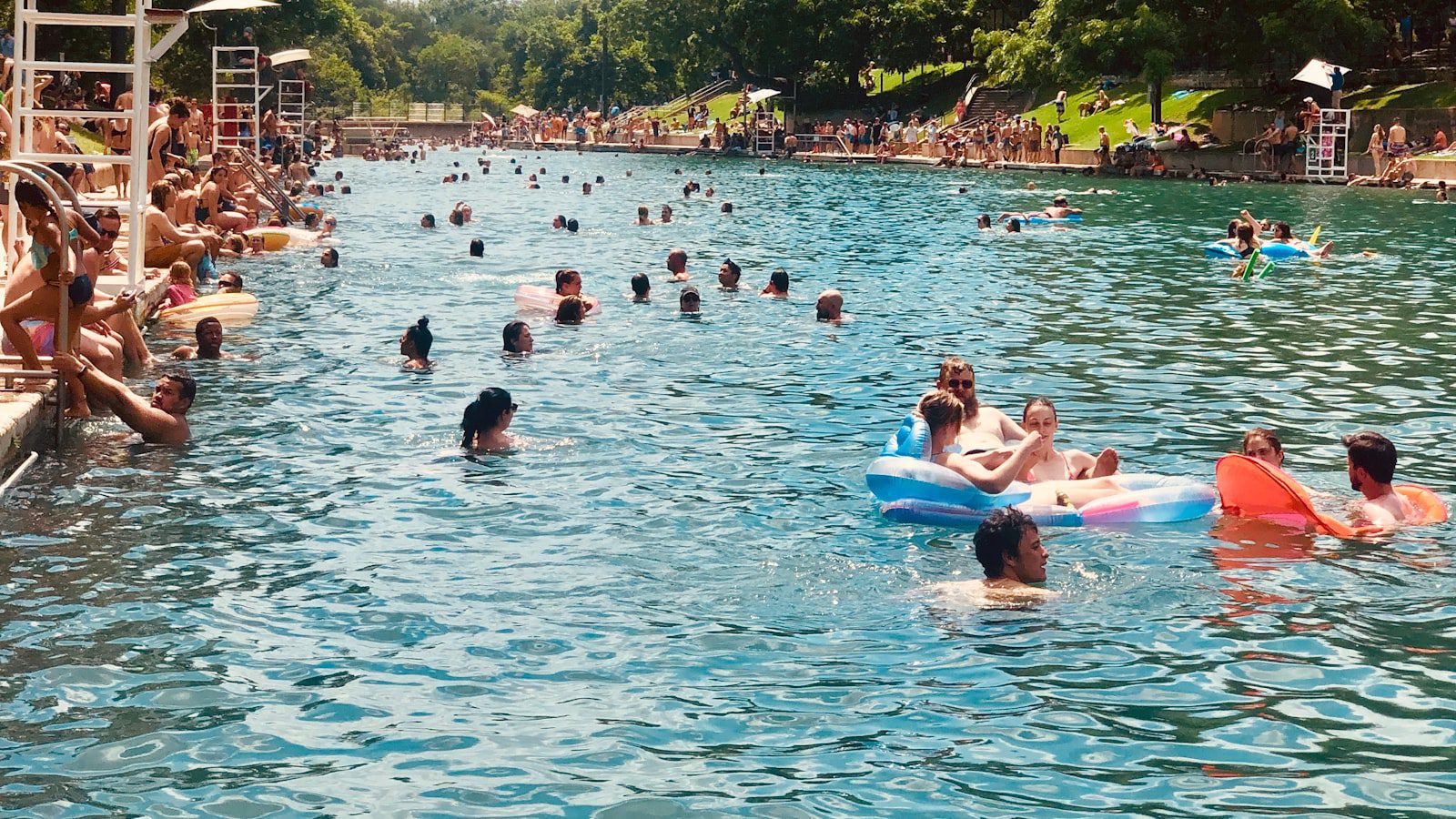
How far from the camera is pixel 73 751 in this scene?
682cm

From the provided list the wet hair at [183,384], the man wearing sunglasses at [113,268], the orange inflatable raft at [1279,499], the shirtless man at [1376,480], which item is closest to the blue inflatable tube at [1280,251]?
the man wearing sunglasses at [113,268]

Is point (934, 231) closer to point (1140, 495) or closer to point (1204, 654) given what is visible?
point (1140, 495)

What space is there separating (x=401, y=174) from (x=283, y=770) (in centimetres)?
6165

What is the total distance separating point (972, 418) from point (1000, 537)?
2974 millimetres

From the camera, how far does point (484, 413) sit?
1252 cm

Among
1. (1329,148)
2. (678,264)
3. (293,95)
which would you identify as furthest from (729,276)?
(293,95)

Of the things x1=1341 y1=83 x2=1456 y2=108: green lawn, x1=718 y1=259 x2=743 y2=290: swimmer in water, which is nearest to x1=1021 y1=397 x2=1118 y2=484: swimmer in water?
x1=718 y1=259 x2=743 y2=290: swimmer in water

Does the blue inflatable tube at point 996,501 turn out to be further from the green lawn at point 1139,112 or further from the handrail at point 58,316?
the green lawn at point 1139,112

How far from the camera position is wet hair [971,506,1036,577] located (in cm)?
885

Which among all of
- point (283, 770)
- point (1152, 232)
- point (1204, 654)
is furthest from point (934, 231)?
point (283, 770)

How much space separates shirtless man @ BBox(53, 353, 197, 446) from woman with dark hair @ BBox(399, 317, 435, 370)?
3.83m

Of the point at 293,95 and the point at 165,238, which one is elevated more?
the point at 293,95

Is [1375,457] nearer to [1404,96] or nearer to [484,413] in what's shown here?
[484,413]

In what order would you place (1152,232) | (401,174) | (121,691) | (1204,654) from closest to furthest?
(121,691)
(1204,654)
(1152,232)
(401,174)
